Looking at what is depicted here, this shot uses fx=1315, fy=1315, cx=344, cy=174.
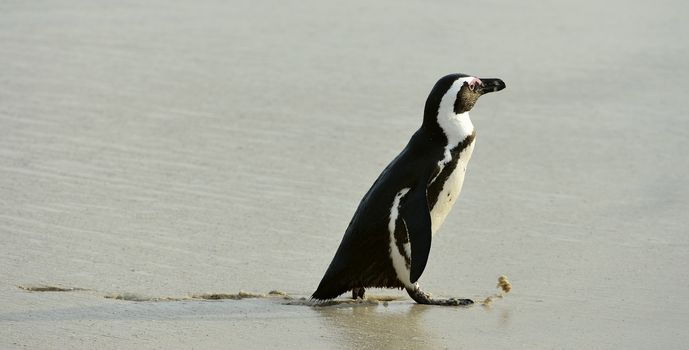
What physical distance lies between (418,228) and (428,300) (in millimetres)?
268

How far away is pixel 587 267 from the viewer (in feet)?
15.4

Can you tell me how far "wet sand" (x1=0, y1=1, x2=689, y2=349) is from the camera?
4070 mm

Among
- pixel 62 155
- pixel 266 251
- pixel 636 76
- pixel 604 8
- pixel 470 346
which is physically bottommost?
pixel 470 346

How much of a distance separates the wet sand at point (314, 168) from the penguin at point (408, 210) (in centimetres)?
12

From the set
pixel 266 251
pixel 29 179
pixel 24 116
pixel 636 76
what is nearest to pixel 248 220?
pixel 266 251

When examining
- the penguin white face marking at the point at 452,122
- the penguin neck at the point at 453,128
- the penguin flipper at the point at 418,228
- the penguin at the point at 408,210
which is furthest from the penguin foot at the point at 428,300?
the penguin neck at the point at 453,128

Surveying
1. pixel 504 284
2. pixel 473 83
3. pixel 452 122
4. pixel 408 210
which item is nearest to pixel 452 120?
pixel 452 122

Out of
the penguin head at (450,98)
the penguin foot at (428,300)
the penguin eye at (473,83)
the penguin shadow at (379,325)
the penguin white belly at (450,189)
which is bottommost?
the penguin shadow at (379,325)

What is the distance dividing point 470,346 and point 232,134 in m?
3.03

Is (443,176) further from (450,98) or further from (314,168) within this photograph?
(314,168)

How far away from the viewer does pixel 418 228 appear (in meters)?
4.17

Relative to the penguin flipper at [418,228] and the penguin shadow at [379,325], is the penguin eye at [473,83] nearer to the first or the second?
the penguin flipper at [418,228]

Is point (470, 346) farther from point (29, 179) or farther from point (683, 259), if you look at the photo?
point (29, 179)

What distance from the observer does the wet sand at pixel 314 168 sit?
4.07 metres
